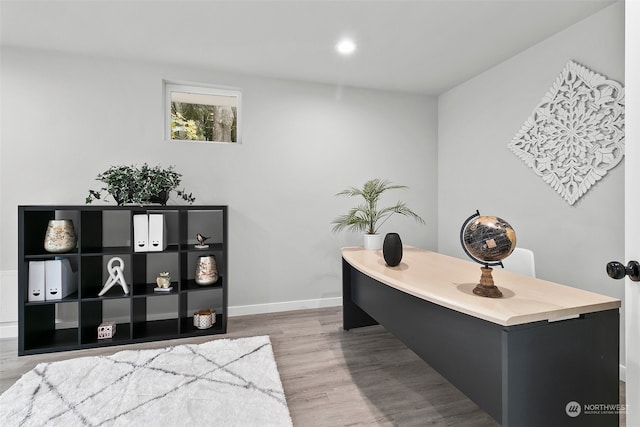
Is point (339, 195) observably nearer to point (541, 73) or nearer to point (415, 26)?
point (415, 26)

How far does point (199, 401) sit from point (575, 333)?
1807 millimetres

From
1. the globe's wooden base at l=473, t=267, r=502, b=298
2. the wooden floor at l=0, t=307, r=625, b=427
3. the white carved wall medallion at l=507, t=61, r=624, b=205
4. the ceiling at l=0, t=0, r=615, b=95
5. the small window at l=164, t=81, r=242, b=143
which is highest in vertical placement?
the ceiling at l=0, t=0, r=615, b=95

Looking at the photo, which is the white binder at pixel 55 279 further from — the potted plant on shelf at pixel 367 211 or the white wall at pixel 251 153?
the potted plant on shelf at pixel 367 211

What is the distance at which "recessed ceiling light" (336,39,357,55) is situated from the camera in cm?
241

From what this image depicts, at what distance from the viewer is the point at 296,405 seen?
1.71 metres

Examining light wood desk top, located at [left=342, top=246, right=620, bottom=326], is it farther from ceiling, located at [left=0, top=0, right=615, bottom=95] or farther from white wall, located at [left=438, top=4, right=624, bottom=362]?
ceiling, located at [left=0, top=0, right=615, bottom=95]

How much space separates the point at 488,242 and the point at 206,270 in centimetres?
223

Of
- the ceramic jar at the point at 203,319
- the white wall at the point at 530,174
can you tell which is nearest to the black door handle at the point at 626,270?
the white wall at the point at 530,174

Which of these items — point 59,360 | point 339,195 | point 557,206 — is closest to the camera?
point 59,360

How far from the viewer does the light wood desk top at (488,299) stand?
3.61 ft

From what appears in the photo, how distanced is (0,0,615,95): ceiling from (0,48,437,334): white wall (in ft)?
0.78

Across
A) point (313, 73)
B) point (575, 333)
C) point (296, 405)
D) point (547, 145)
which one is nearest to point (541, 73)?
point (547, 145)

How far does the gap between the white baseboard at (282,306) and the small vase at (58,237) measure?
4.72 feet

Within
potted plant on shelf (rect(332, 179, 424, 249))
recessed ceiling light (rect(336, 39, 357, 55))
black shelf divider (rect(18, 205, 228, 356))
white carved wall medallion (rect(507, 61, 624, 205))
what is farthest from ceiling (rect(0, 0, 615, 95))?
black shelf divider (rect(18, 205, 228, 356))
